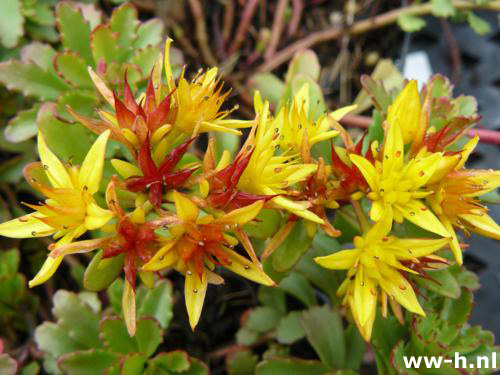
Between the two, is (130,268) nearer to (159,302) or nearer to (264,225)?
(264,225)

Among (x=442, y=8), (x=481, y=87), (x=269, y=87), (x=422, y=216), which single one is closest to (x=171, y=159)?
(x=422, y=216)

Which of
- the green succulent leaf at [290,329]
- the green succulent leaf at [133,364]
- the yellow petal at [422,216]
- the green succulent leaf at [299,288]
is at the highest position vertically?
the yellow petal at [422,216]

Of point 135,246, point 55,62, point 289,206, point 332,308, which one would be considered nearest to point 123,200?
point 135,246

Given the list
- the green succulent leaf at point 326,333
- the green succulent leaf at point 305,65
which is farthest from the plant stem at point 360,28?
the green succulent leaf at point 326,333

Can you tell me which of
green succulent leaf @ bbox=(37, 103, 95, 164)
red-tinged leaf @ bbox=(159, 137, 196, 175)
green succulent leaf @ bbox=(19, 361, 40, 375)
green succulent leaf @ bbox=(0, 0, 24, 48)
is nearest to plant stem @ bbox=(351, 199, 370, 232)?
red-tinged leaf @ bbox=(159, 137, 196, 175)

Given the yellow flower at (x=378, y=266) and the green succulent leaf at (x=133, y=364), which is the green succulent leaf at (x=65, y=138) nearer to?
the green succulent leaf at (x=133, y=364)

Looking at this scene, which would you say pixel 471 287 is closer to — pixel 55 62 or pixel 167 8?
pixel 55 62

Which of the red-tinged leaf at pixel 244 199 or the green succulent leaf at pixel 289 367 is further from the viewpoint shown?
the green succulent leaf at pixel 289 367
